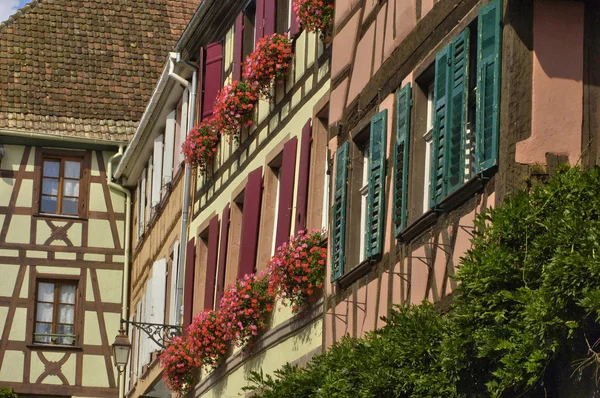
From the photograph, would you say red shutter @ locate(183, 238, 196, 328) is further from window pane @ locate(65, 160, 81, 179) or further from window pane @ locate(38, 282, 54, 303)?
window pane @ locate(65, 160, 81, 179)

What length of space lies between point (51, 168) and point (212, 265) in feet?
32.9

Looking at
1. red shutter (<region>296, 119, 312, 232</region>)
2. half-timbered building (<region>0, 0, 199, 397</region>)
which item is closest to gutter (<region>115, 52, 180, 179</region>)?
half-timbered building (<region>0, 0, 199, 397</region>)

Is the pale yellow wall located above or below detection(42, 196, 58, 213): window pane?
below

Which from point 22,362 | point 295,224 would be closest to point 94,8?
point 22,362

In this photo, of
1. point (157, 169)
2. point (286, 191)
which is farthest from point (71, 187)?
point (286, 191)

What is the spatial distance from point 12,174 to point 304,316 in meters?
14.6

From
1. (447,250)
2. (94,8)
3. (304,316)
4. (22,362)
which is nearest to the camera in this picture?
(447,250)

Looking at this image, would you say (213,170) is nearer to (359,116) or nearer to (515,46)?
(359,116)

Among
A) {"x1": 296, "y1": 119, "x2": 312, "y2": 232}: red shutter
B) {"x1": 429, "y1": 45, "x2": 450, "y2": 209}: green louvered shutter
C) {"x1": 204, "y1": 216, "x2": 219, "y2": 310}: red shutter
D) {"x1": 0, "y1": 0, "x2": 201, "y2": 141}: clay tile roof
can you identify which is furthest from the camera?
{"x1": 0, "y1": 0, "x2": 201, "y2": 141}: clay tile roof

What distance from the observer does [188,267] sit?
1944cm

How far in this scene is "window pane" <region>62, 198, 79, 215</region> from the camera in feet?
89.8

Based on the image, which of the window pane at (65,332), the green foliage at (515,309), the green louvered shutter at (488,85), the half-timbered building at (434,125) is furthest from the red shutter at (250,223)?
the window pane at (65,332)

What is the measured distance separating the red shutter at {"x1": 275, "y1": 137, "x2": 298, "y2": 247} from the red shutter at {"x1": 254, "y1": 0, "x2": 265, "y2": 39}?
2295mm

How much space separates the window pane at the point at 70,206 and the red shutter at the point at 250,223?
466 inches
